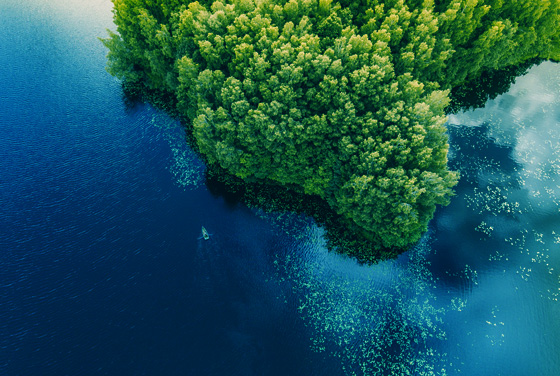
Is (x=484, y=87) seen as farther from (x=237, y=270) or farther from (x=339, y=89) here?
(x=237, y=270)

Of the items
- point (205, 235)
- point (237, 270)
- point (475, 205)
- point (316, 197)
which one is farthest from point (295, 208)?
point (475, 205)

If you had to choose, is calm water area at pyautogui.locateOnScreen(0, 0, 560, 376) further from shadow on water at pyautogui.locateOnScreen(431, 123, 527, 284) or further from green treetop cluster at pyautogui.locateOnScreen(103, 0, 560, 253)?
green treetop cluster at pyautogui.locateOnScreen(103, 0, 560, 253)

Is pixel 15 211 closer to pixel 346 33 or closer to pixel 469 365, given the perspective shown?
pixel 346 33

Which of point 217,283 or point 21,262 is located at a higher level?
point 21,262

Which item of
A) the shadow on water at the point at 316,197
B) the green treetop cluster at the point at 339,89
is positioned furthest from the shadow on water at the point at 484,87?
the green treetop cluster at the point at 339,89

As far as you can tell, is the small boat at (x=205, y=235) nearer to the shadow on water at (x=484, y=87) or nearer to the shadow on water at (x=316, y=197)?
the shadow on water at (x=316, y=197)

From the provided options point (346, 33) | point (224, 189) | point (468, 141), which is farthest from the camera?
point (468, 141)

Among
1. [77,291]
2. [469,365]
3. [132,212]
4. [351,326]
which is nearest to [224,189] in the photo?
[132,212]
